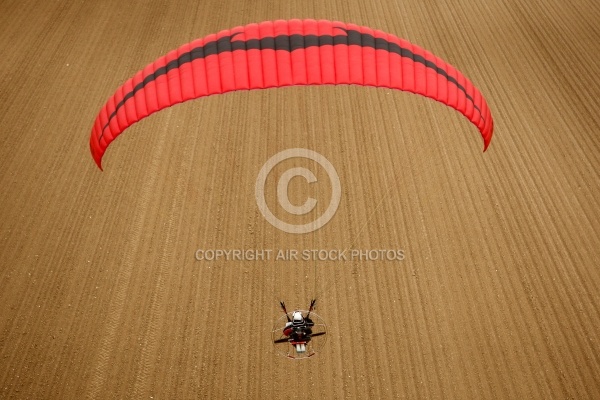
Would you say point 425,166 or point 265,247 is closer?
point 265,247

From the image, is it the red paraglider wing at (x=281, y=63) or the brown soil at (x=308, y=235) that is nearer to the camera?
the red paraglider wing at (x=281, y=63)

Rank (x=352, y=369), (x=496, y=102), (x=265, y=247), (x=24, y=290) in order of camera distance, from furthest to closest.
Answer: (x=496, y=102) < (x=265, y=247) < (x=24, y=290) < (x=352, y=369)

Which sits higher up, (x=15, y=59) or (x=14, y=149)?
(x=15, y=59)

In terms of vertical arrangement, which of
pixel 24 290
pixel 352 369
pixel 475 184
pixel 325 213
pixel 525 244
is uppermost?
pixel 475 184

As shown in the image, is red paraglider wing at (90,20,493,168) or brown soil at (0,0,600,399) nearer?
red paraglider wing at (90,20,493,168)

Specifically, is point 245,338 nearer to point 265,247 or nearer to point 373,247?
point 265,247

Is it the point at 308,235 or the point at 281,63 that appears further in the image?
the point at 308,235

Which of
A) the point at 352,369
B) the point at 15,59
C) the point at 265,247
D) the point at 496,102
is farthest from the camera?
the point at 15,59

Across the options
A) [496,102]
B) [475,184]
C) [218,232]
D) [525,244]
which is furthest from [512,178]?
[218,232]
